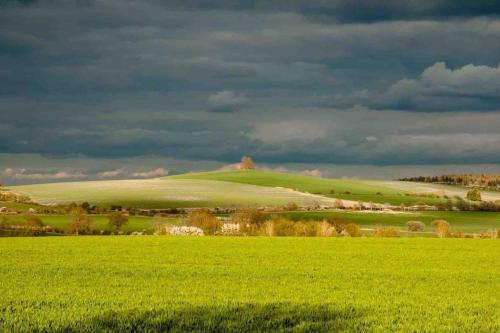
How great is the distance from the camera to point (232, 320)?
1376cm

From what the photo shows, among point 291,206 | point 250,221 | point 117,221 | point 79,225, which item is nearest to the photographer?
point 79,225

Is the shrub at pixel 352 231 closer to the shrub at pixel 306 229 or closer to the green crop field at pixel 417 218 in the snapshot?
the shrub at pixel 306 229

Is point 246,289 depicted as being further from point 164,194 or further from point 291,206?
point 164,194

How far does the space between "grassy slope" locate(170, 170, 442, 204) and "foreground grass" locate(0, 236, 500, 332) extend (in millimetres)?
62350

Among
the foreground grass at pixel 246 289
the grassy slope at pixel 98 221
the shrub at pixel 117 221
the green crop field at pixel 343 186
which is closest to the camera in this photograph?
the foreground grass at pixel 246 289

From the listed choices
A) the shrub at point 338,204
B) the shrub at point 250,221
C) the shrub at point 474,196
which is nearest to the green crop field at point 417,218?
the shrub at point 338,204

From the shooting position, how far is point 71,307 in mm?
15117

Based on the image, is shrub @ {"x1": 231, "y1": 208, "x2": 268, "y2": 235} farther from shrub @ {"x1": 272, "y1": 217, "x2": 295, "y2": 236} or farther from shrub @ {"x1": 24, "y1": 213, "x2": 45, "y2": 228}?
shrub @ {"x1": 24, "y1": 213, "x2": 45, "y2": 228}

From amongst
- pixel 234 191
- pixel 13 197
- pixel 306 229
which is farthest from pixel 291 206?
pixel 13 197

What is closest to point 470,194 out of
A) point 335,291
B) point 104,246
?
point 104,246

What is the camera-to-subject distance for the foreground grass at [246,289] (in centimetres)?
1365

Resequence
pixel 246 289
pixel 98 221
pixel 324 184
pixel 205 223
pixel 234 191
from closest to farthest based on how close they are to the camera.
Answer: pixel 246 289
pixel 205 223
pixel 98 221
pixel 234 191
pixel 324 184

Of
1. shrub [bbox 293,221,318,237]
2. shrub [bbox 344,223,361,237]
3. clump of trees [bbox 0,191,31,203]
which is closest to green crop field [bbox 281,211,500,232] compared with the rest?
shrub [bbox 344,223,361,237]

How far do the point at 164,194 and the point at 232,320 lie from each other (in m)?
75.2
